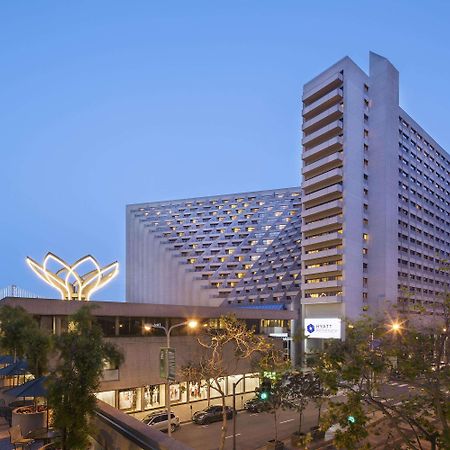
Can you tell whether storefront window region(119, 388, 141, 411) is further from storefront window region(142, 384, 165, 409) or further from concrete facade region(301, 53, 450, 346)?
concrete facade region(301, 53, 450, 346)

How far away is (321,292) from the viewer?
71875 millimetres

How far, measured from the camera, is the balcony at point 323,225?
2685 inches

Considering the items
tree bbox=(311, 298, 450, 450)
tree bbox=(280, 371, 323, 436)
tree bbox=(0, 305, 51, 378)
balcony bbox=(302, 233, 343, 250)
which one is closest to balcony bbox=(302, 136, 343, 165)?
balcony bbox=(302, 233, 343, 250)

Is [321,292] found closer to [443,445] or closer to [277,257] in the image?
[277,257]

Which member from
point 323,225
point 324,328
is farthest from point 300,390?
point 323,225

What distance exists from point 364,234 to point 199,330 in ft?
124

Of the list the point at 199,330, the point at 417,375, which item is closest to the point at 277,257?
the point at 199,330

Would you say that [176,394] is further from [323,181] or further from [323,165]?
[323,165]

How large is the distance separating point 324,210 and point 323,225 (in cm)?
231

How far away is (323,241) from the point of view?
6981 centimetres

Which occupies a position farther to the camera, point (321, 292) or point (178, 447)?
point (321, 292)

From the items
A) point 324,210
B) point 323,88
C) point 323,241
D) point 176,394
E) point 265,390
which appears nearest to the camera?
point 265,390

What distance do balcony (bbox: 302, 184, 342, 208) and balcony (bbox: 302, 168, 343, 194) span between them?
1.45 meters

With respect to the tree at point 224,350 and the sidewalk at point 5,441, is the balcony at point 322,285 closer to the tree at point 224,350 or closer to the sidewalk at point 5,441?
the tree at point 224,350
